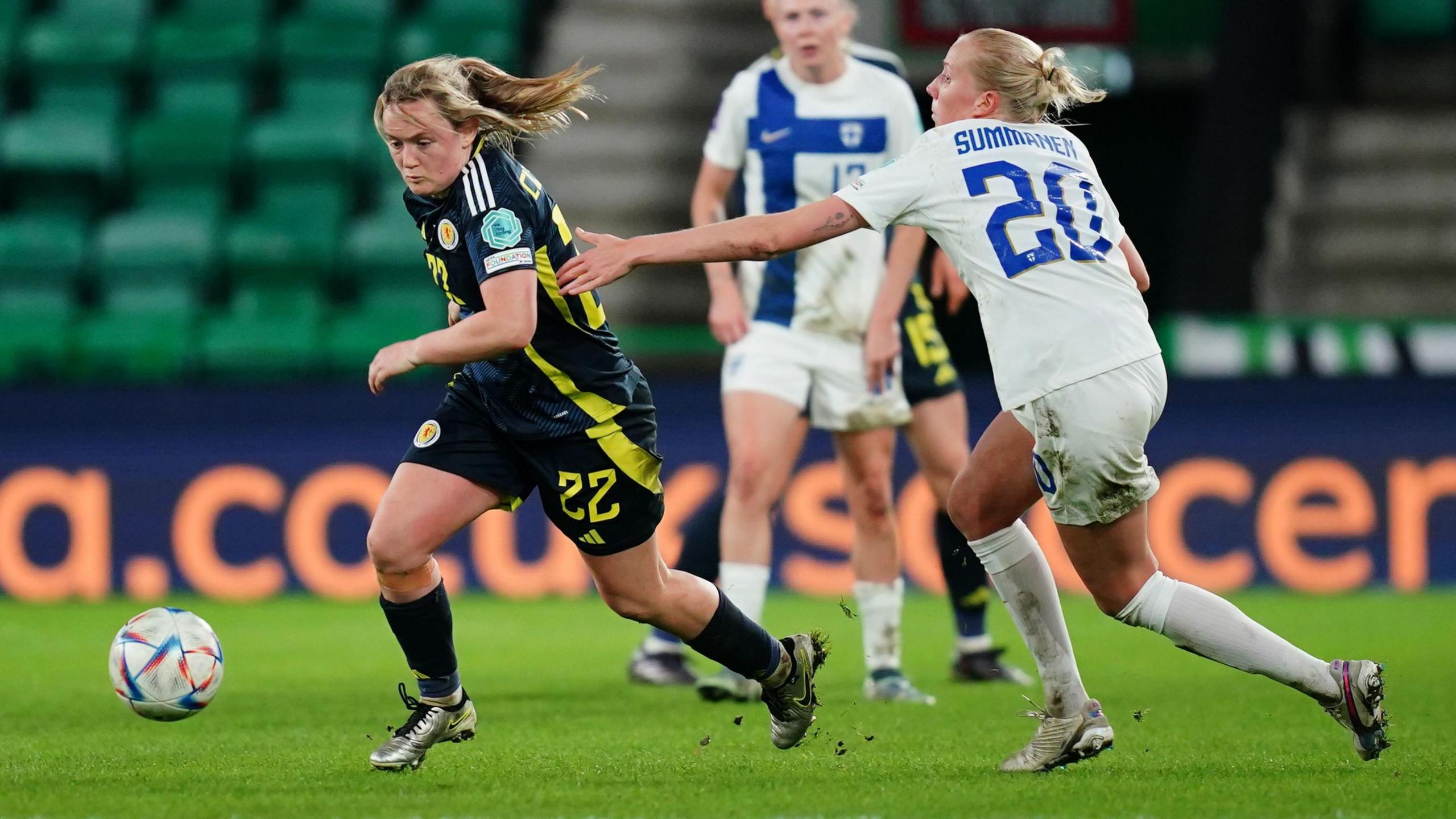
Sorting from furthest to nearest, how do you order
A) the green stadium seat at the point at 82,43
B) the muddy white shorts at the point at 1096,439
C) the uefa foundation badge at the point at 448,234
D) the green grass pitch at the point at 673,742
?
the green stadium seat at the point at 82,43 < the uefa foundation badge at the point at 448,234 < the muddy white shorts at the point at 1096,439 < the green grass pitch at the point at 673,742

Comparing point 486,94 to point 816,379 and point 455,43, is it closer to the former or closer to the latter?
point 816,379

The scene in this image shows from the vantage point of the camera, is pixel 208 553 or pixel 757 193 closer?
pixel 757 193

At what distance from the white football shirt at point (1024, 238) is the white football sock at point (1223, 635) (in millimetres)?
557

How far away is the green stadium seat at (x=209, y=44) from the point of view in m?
12.8

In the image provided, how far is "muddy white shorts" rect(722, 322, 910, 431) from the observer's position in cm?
613

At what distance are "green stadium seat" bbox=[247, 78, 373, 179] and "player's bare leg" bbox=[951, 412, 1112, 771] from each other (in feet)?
28.4

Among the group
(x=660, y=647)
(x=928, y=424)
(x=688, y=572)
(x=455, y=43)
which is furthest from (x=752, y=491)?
(x=455, y=43)

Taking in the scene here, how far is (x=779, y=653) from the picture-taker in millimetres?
4789

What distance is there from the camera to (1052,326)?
421 cm

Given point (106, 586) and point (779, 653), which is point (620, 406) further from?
point (106, 586)

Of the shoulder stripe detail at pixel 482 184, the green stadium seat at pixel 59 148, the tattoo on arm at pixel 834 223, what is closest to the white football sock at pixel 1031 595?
the tattoo on arm at pixel 834 223

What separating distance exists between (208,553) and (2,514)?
3.41ft

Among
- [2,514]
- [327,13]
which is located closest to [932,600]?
[2,514]

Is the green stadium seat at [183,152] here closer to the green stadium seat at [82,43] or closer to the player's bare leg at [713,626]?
the green stadium seat at [82,43]
